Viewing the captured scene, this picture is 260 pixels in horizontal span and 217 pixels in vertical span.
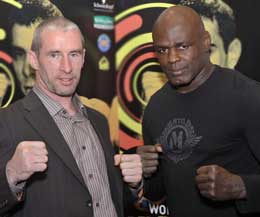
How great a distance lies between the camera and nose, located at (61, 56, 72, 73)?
1.62 metres

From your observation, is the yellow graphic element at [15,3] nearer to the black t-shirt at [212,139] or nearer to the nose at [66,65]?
the nose at [66,65]

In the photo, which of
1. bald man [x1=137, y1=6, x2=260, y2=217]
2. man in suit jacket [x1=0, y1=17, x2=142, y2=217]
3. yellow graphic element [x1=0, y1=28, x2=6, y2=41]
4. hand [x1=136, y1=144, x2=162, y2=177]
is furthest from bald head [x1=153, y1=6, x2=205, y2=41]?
yellow graphic element [x1=0, y1=28, x2=6, y2=41]

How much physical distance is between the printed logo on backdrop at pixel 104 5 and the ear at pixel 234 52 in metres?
0.64

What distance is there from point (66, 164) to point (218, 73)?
70 centimetres

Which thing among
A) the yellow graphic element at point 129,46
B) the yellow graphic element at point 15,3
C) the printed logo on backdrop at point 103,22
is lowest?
the yellow graphic element at point 129,46

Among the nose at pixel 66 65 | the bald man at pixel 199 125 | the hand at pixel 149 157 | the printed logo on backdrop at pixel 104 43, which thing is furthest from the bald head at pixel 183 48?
the printed logo on backdrop at pixel 104 43

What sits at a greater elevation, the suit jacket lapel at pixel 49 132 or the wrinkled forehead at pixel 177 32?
Answer: the wrinkled forehead at pixel 177 32

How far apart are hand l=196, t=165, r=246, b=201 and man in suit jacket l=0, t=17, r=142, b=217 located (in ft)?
0.73

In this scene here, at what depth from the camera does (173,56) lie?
1753mm

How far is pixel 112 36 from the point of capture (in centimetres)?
245

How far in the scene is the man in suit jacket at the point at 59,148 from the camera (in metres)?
1.49

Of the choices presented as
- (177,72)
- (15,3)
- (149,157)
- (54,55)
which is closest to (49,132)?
(54,55)

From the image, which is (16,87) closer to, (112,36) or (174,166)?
(112,36)

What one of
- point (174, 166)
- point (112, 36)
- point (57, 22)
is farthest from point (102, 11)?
point (174, 166)
